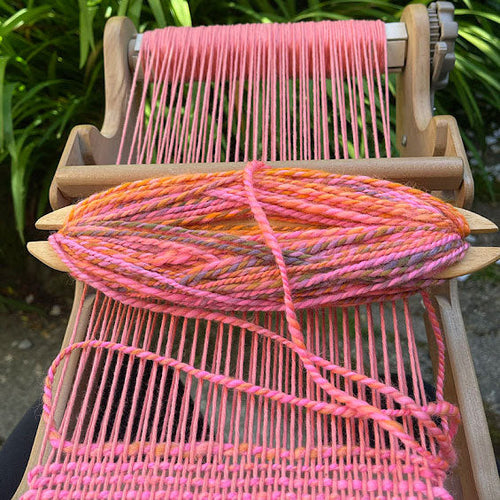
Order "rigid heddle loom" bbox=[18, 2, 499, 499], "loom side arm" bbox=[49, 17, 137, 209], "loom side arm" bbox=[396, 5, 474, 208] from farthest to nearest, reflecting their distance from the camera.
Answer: "loom side arm" bbox=[49, 17, 137, 209] → "loom side arm" bbox=[396, 5, 474, 208] → "rigid heddle loom" bbox=[18, 2, 499, 499]

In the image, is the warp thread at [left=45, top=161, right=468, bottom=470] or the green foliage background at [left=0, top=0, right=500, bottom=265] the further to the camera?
the green foliage background at [left=0, top=0, right=500, bottom=265]

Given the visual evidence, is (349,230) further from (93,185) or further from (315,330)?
(93,185)

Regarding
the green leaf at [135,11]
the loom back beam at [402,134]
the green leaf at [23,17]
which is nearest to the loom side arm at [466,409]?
the loom back beam at [402,134]

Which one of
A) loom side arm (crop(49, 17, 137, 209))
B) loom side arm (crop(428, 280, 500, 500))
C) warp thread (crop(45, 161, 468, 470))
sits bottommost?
loom side arm (crop(428, 280, 500, 500))

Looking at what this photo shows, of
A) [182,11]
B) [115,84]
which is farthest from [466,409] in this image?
[182,11]

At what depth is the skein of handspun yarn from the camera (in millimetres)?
492

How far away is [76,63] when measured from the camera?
1196mm

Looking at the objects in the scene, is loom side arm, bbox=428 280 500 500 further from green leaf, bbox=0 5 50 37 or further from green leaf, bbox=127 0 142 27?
green leaf, bbox=0 5 50 37

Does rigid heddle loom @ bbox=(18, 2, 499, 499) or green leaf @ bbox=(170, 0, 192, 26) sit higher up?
green leaf @ bbox=(170, 0, 192, 26)

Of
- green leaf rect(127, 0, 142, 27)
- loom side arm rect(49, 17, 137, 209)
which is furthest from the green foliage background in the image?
loom side arm rect(49, 17, 137, 209)

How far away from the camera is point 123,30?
75 cm

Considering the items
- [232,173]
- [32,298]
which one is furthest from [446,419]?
[32,298]

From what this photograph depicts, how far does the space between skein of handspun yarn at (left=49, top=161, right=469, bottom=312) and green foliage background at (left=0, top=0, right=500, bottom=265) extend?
1.96 ft

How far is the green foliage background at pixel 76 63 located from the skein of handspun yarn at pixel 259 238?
597 millimetres
